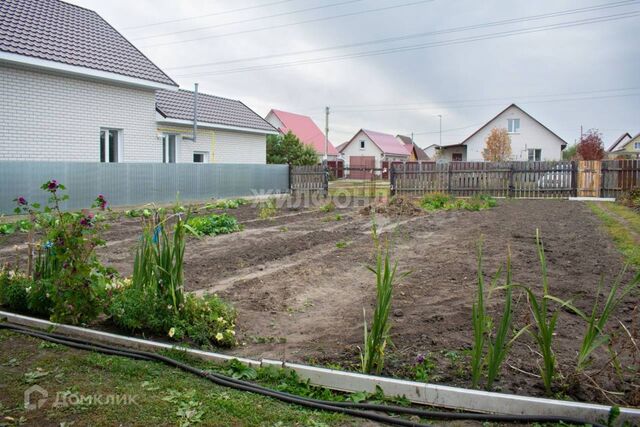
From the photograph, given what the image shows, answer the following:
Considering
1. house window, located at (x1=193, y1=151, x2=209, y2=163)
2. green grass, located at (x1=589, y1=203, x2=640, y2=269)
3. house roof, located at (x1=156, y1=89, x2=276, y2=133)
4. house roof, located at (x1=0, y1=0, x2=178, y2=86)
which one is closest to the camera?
green grass, located at (x1=589, y1=203, x2=640, y2=269)

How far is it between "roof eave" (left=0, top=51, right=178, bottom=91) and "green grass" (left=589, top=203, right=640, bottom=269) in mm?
13703

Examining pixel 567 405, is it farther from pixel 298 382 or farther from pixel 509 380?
pixel 298 382

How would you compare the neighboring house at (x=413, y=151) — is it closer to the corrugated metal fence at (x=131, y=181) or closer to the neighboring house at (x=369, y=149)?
the neighboring house at (x=369, y=149)

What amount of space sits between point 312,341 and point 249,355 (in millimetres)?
534

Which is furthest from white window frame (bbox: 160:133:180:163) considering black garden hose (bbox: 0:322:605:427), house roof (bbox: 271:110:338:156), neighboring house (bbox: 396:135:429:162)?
neighboring house (bbox: 396:135:429:162)

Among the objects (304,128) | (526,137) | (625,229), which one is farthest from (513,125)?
(625,229)

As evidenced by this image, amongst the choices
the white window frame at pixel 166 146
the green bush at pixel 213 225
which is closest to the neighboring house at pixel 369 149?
the white window frame at pixel 166 146

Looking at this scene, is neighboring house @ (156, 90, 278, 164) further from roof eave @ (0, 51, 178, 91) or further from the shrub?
the shrub

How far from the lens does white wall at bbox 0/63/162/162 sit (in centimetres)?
1295

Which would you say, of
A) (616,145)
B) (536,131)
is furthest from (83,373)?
(616,145)

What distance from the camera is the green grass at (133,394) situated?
2.69m

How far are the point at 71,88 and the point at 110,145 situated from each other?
239 cm

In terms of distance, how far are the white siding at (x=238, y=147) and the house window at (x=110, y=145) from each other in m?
5.71

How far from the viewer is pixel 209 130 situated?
70.0 ft
